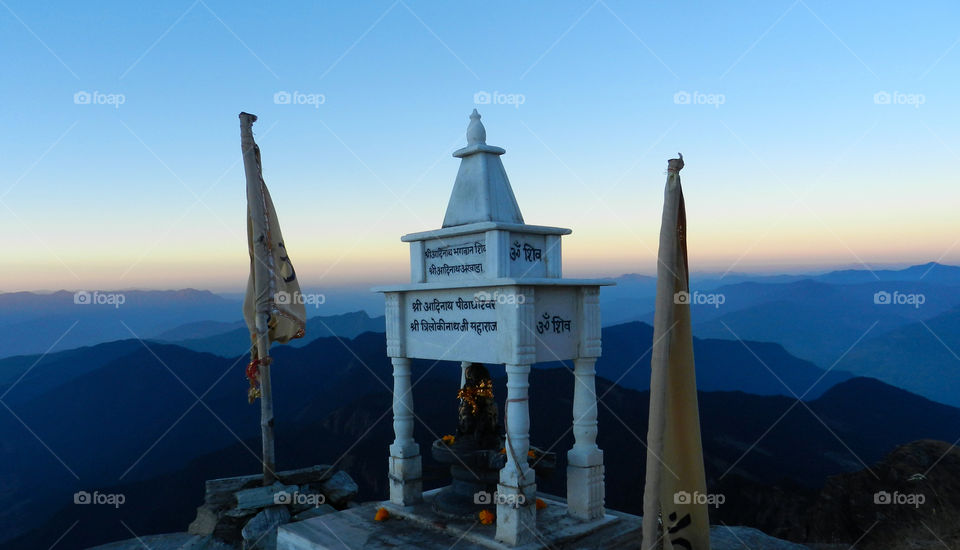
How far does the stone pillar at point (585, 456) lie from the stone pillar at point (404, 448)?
268 centimetres

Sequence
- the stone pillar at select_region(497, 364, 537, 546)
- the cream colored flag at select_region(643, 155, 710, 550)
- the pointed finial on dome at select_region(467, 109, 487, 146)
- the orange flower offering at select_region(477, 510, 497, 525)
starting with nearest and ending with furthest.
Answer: the cream colored flag at select_region(643, 155, 710, 550), the stone pillar at select_region(497, 364, 537, 546), the orange flower offering at select_region(477, 510, 497, 525), the pointed finial on dome at select_region(467, 109, 487, 146)

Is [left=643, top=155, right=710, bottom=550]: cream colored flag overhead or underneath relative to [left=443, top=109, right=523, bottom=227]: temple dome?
underneath

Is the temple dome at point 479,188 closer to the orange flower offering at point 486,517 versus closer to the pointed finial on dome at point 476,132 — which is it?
the pointed finial on dome at point 476,132

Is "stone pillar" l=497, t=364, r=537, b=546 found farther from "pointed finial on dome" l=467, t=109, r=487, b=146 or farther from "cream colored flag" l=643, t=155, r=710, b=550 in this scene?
"pointed finial on dome" l=467, t=109, r=487, b=146

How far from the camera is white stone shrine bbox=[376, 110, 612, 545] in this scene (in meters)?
8.36

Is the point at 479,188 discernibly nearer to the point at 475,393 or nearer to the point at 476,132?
the point at 476,132

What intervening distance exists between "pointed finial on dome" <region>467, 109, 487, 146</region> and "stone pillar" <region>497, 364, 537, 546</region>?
3.50 meters

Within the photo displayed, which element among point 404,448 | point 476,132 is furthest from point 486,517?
point 476,132

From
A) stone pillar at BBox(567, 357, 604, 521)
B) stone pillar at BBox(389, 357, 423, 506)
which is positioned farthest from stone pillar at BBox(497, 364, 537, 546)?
stone pillar at BBox(389, 357, 423, 506)

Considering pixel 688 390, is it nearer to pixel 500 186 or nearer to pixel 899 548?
pixel 500 186

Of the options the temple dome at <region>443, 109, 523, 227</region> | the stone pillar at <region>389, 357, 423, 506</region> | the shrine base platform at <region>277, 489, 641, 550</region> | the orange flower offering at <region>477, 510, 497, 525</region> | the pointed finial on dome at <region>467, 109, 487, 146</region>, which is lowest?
the shrine base platform at <region>277, 489, 641, 550</region>

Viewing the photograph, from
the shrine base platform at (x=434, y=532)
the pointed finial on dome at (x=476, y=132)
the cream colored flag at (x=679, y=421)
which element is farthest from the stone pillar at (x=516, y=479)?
the pointed finial on dome at (x=476, y=132)

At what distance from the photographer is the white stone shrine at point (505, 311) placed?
27.4ft

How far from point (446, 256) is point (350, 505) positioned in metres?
5.17
